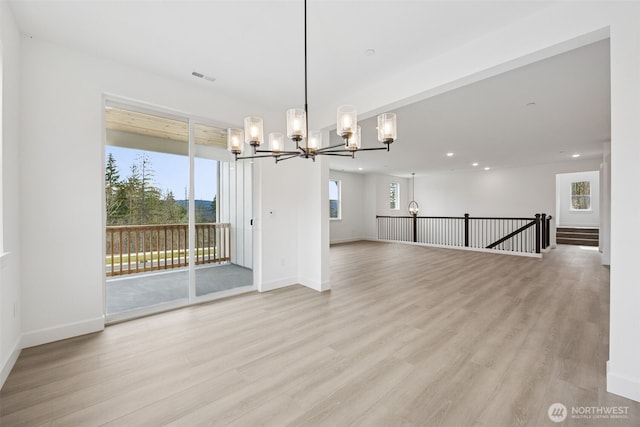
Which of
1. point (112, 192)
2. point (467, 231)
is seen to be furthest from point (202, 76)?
point (467, 231)

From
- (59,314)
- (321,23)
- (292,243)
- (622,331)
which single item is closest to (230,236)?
(292,243)

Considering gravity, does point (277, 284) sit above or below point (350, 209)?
below

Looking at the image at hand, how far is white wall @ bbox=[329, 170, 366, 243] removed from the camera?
1016 centimetres

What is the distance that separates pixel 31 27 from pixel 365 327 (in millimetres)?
4157

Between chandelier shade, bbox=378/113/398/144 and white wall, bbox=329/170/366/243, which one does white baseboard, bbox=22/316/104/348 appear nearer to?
chandelier shade, bbox=378/113/398/144

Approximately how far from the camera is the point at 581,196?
11.4 meters

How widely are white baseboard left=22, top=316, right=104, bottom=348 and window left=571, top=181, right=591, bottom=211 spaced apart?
51.9ft

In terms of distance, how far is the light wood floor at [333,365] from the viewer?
5.46ft

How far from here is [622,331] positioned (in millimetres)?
1794

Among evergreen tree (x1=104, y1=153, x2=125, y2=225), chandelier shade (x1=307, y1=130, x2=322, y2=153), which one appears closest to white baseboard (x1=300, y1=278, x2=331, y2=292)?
chandelier shade (x1=307, y1=130, x2=322, y2=153)

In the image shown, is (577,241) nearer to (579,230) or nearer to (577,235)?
(577,235)

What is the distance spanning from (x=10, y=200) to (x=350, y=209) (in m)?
9.21

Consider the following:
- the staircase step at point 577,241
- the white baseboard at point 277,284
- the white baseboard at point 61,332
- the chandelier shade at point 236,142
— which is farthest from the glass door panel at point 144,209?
the staircase step at point 577,241

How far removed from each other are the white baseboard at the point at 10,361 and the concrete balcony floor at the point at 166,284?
0.79 meters
